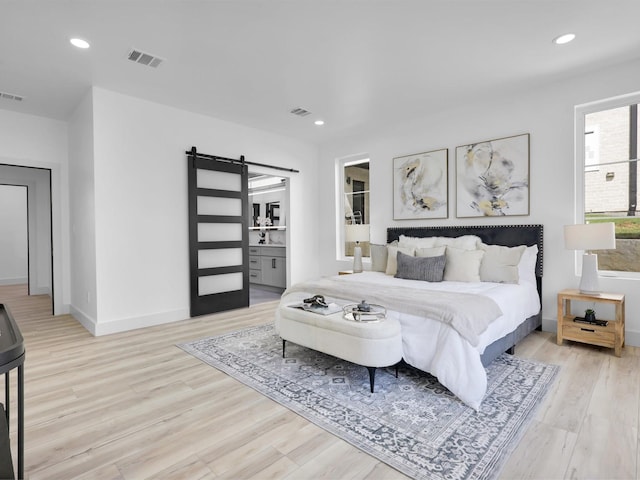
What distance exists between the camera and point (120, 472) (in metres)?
1.63

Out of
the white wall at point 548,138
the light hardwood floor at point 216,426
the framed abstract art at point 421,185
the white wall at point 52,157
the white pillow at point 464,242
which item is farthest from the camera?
the framed abstract art at point 421,185

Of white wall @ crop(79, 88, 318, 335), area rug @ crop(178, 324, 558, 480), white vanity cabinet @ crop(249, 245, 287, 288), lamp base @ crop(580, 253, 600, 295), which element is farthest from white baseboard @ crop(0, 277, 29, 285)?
lamp base @ crop(580, 253, 600, 295)

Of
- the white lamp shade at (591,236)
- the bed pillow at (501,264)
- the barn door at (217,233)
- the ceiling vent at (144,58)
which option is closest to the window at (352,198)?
the barn door at (217,233)

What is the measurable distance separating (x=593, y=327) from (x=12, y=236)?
10970 mm

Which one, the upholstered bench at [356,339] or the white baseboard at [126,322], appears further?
the white baseboard at [126,322]

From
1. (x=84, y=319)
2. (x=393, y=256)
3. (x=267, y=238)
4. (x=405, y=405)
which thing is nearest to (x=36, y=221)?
Result: (x=84, y=319)

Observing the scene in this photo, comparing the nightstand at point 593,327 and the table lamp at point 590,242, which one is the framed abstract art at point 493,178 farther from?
the nightstand at point 593,327

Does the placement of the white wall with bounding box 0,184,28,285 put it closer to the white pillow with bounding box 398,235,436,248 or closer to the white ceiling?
the white ceiling

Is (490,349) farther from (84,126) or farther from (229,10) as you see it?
(84,126)

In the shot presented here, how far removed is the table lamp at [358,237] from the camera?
17.5 ft

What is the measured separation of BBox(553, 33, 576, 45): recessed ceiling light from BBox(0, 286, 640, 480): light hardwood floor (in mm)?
2748

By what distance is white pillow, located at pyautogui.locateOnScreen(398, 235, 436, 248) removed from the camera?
4389mm

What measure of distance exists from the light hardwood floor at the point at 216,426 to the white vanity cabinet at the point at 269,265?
337 centimetres

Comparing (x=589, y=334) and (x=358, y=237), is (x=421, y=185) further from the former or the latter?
(x=589, y=334)
